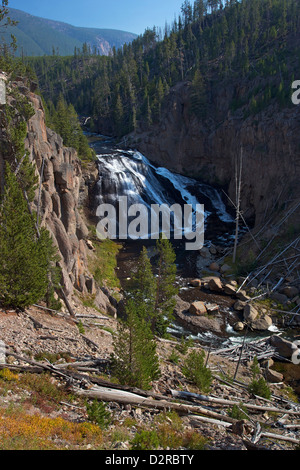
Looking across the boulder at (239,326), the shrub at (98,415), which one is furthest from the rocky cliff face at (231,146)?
the shrub at (98,415)

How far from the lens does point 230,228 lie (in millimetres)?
47750

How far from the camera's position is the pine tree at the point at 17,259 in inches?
567

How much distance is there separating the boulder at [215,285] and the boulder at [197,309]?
4121 mm

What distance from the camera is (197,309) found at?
27.1m

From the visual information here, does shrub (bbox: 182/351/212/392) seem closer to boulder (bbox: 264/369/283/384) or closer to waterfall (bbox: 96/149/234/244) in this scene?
boulder (bbox: 264/369/283/384)

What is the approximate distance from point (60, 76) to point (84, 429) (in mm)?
159763

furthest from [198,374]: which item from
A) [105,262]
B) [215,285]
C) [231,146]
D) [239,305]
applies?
[231,146]

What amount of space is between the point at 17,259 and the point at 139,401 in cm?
816

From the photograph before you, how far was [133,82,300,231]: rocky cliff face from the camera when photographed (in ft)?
140

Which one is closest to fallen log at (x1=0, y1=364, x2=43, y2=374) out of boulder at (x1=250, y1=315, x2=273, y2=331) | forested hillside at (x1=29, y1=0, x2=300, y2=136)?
boulder at (x1=250, y1=315, x2=273, y2=331)

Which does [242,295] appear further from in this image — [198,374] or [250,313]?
[198,374]

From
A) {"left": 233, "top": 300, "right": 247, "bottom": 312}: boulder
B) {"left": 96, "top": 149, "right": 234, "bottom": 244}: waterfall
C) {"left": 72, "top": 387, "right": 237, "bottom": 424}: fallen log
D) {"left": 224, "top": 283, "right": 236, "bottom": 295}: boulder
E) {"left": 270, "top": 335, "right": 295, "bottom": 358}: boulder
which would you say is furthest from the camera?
{"left": 96, "top": 149, "right": 234, "bottom": 244}: waterfall

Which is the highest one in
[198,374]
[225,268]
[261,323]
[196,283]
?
[225,268]

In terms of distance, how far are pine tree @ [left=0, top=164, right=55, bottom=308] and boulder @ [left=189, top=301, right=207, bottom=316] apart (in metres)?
15.0
